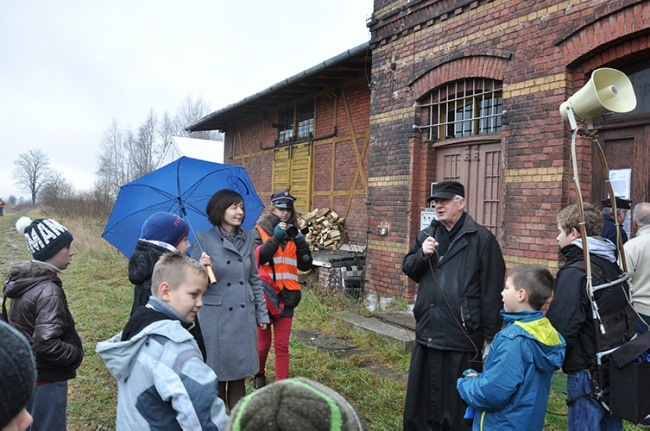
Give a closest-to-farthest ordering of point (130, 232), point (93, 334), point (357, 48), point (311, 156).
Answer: point (130, 232), point (93, 334), point (357, 48), point (311, 156)

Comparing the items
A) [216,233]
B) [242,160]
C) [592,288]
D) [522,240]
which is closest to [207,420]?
[216,233]

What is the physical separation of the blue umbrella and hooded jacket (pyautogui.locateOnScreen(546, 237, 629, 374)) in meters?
2.45

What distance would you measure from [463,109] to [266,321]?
4.33 m

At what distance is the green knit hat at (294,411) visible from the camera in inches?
33.6

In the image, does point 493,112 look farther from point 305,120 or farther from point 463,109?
point 305,120

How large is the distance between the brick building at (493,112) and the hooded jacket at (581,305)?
2140 millimetres

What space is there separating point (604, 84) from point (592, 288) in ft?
3.75

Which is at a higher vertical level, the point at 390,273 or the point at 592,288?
the point at 592,288

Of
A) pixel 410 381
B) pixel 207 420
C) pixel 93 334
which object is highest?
pixel 207 420

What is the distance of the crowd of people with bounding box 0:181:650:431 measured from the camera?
5.96 feet

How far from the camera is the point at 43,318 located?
8.17 feet

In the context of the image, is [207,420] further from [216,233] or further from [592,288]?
[592,288]

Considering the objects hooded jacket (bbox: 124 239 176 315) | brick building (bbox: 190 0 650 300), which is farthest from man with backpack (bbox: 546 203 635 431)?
hooded jacket (bbox: 124 239 176 315)

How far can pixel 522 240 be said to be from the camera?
5379 millimetres
